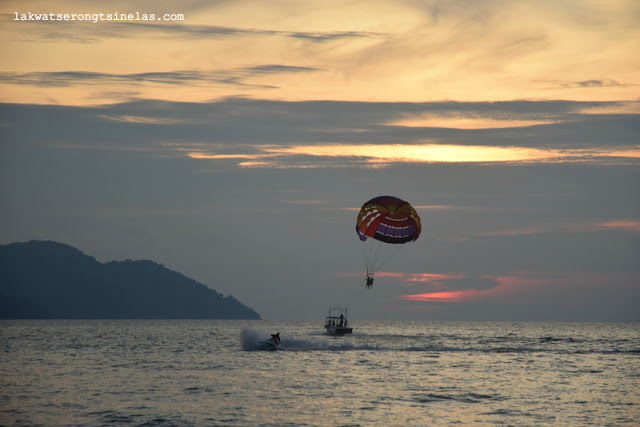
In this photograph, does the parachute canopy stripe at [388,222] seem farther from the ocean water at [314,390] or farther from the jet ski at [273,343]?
the jet ski at [273,343]

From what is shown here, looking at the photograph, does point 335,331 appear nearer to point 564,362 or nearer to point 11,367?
point 564,362

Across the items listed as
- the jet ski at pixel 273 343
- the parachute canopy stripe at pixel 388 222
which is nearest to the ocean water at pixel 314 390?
the jet ski at pixel 273 343

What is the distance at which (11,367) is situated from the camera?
53969mm

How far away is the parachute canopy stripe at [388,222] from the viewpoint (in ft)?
201

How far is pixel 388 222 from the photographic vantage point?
62.2 metres

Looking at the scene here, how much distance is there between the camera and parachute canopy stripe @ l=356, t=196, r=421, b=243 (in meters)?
61.2

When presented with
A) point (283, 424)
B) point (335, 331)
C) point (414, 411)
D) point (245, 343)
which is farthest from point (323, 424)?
point (335, 331)

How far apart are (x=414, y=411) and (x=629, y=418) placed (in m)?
10.2

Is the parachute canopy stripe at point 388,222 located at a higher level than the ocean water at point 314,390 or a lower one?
higher

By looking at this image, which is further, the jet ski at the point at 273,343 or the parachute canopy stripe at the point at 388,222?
the jet ski at the point at 273,343

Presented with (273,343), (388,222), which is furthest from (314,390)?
(273,343)

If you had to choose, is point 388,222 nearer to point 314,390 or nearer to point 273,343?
point 273,343

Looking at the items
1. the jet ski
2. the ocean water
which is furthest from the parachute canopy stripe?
the jet ski

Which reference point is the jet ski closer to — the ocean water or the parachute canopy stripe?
the ocean water
